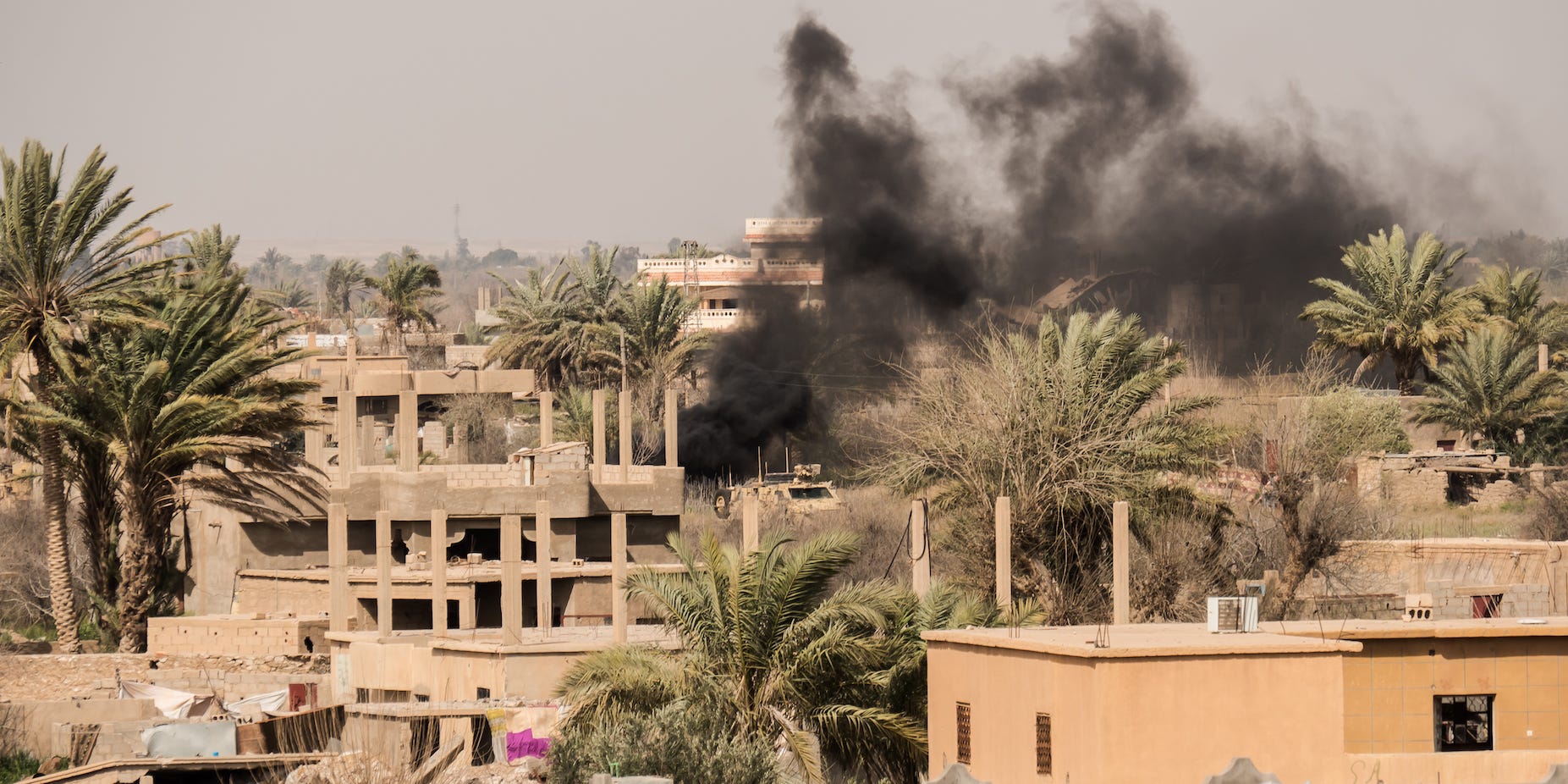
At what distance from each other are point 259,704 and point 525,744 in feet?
20.7

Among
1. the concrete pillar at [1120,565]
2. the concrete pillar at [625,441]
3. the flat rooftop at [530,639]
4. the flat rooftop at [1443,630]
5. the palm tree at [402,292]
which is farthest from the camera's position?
the palm tree at [402,292]

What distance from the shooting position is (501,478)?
38.5m

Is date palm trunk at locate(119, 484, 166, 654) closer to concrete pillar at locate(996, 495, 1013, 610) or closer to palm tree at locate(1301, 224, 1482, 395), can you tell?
concrete pillar at locate(996, 495, 1013, 610)

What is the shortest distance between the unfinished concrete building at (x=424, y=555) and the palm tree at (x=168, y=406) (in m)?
1.49

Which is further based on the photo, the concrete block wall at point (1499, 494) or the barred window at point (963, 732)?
the concrete block wall at point (1499, 494)

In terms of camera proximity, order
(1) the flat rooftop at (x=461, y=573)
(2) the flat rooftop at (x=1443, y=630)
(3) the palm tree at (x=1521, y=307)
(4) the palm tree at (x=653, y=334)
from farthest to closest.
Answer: (4) the palm tree at (x=653, y=334) < (3) the palm tree at (x=1521, y=307) < (1) the flat rooftop at (x=461, y=573) < (2) the flat rooftop at (x=1443, y=630)

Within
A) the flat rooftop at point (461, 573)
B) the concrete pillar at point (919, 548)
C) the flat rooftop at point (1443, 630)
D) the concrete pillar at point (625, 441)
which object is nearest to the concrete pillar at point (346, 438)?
the flat rooftop at point (461, 573)

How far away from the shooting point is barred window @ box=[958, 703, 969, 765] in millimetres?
18938

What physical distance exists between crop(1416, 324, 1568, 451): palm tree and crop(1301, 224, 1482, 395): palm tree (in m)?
2.27

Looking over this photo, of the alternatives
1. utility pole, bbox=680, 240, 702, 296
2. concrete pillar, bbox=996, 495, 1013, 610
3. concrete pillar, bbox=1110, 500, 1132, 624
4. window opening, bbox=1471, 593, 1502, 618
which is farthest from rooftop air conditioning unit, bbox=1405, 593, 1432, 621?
utility pole, bbox=680, 240, 702, 296

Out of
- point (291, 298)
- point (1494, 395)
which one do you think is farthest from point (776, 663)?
point (291, 298)

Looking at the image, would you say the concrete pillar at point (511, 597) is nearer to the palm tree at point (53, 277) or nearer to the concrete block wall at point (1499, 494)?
the palm tree at point (53, 277)

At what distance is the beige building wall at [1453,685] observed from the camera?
1864 cm

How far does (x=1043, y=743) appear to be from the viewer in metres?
17.5
